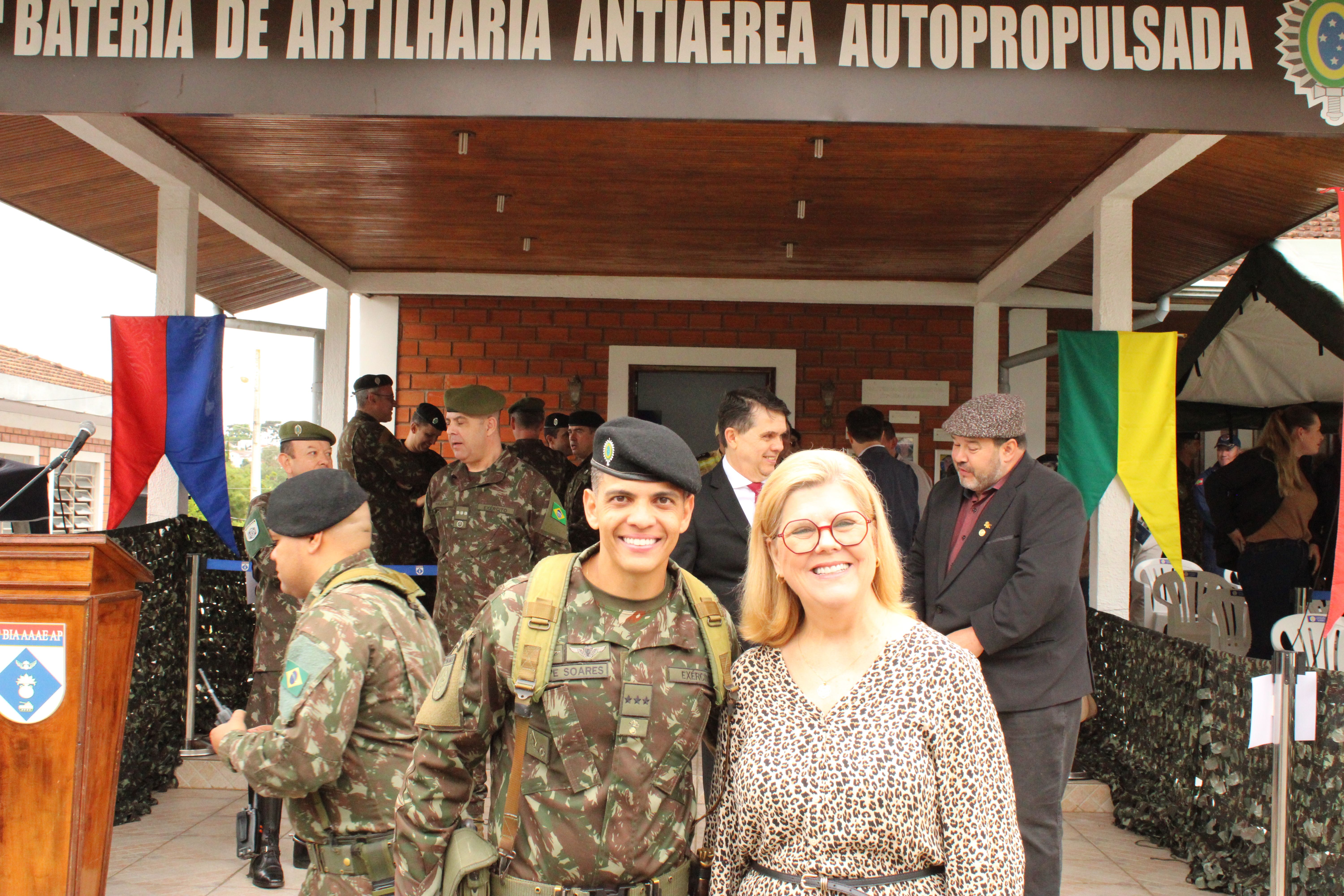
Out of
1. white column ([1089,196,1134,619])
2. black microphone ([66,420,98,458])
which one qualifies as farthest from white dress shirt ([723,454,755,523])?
white column ([1089,196,1134,619])

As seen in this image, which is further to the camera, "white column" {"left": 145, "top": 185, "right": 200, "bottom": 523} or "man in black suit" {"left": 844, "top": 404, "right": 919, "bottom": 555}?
"white column" {"left": 145, "top": 185, "right": 200, "bottom": 523}

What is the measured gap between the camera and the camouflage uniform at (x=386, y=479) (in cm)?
654

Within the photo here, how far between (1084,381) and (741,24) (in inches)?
112

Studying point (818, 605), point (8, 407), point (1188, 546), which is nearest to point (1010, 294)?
point (1188, 546)

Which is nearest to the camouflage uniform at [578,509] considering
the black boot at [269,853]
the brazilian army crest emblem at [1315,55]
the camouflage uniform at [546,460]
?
the camouflage uniform at [546,460]

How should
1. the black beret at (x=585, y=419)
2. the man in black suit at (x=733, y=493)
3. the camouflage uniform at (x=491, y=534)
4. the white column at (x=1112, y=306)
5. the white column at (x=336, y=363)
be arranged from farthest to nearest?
the white column at (x=336, y=363)
the black beret at (x=585, y=419)
the white column at (x=1112, y=306)
the camouflage uniform at (x=491, y=534)
the man in black suit at (x=733, y=493)

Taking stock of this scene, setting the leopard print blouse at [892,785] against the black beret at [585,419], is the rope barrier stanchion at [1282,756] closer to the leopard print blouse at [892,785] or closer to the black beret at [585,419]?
the leopard print blouse at [892,785]

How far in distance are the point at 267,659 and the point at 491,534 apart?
1100 mm

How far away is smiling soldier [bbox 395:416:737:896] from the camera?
1896 millimetres

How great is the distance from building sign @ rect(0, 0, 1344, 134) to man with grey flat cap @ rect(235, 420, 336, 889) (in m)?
1.59

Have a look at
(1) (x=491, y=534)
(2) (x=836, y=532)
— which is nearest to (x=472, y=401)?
(1) (x=491, y=534)

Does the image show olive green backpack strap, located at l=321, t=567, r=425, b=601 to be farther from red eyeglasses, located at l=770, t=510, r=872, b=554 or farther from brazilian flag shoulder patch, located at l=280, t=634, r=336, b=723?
red eyeglasses, located at l=770, t=510, r=872, b=554

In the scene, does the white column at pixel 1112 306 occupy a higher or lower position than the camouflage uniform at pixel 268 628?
higher

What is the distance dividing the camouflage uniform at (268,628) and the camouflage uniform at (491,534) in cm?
73
